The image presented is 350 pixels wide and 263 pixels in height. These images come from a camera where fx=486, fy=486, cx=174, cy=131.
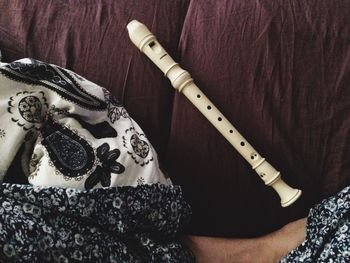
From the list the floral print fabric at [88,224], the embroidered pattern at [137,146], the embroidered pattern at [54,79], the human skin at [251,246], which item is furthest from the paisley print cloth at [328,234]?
the embroidered pattern at [54,79]

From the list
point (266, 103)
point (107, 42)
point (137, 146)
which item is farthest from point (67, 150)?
point (266, 103)

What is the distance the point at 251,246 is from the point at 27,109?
534 mm

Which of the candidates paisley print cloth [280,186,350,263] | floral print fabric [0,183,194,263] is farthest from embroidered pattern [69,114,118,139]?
paisley print cloth [280,186,350,263]

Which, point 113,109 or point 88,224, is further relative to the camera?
point 113,109

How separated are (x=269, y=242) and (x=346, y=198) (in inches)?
7.7

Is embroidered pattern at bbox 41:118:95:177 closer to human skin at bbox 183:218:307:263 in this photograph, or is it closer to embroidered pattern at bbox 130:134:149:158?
embroidered pattern at bbox 130:134:149:158

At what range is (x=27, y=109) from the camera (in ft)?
2.96

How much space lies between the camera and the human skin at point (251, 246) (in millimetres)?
1000

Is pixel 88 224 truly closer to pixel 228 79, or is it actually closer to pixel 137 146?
pixel 137 146

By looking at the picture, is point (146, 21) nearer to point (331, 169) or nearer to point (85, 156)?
point (85, 156)

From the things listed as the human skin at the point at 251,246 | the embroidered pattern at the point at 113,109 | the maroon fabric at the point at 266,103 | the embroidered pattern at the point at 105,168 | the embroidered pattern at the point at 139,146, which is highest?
the embroidered pattern at the point at 113,109

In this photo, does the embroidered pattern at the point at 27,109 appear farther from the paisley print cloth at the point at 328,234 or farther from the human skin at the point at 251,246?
the paisley print cloth at the point at 328,234

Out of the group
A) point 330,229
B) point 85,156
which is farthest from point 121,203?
→ point 330,229

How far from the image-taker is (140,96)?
3.37ft
